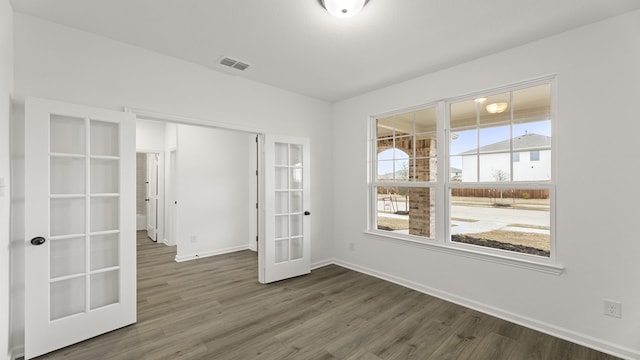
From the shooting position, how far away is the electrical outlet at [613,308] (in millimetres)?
2244

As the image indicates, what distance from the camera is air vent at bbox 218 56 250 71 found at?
308 centimetres

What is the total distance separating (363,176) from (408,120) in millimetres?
1041

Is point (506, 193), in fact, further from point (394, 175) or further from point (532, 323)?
point (394, 175)

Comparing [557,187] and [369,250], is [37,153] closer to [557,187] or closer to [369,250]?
[369,250]

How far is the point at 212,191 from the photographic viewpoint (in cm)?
536

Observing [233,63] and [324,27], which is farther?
[233,63]

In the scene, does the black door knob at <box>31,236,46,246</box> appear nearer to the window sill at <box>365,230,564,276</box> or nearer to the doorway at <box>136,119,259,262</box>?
the doorway at <box>136,119,259,262</box>

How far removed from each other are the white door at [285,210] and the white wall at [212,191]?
1.87 meters

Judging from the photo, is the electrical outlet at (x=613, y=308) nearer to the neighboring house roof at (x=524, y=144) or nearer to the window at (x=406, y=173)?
the neighboring house roof at (x=524, y=144)

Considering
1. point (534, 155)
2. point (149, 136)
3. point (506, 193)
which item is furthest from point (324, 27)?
point (149, 136)

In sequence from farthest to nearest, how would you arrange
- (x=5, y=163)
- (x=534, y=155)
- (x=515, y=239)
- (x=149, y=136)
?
(x=149, y=136), (x=515, y=239), (x=534, y=155), (x=5, y=163)

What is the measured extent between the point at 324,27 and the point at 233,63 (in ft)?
4.15

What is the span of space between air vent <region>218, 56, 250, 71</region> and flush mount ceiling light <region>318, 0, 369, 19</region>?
1397 millimetres

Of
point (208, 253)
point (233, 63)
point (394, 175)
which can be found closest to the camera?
point (233, 63)
